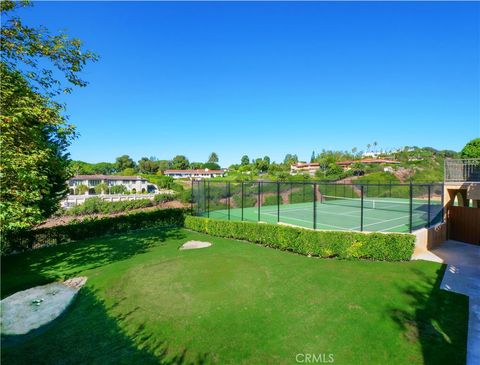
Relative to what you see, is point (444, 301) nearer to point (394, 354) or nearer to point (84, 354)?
point (394, 354)

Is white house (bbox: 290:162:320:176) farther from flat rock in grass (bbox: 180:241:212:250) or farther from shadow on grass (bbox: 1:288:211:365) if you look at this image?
shadow on grass (bbox: 1:288:211:365)

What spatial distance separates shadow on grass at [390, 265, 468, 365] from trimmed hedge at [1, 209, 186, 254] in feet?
41.7

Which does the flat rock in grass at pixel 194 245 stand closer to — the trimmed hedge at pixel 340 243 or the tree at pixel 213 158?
the trimmed hedge at pixel 340 243

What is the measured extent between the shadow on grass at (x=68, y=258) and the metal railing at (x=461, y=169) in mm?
14483

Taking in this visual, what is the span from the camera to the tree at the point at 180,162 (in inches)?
4187

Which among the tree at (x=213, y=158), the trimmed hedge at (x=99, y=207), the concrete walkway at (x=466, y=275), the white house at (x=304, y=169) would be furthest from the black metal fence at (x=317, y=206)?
the tree at (x=213, y=158)

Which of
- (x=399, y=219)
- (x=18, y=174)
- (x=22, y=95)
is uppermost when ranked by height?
(x=22, y=95)

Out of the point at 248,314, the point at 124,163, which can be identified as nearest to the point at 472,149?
the point at 248,314

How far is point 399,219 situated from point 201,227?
14202mm

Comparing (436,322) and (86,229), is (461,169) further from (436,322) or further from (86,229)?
(86,229)

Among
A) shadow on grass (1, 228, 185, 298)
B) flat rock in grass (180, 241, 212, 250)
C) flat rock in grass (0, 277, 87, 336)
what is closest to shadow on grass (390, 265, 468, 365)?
flat rock in grass (0, 277, 87, 336)

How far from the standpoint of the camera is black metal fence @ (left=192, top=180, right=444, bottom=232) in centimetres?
1481

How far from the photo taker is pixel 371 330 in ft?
16.5

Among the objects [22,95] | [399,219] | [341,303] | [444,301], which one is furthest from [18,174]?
[399,219]
